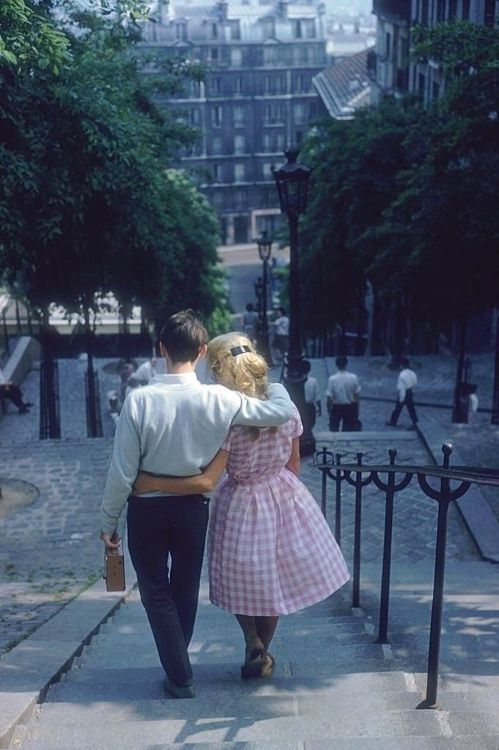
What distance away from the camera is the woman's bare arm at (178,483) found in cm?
401

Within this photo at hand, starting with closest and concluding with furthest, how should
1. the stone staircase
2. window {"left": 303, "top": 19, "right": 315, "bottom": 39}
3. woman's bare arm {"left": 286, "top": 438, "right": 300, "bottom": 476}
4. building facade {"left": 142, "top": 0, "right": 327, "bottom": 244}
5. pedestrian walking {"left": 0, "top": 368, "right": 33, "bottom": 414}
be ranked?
the stone staircase < woman's bare arm {"left": 286, "top": 438, "right": 300, "bottom": 476} < pedestrian walking {"left": 0, "top": 368, "right": 33, "bottom": 414} < building facade {"left": 142, "top": 0, "right": 327, "bottom": 244} < window {"left": 303, "top": 19, "right": 315, "bottom": 39}

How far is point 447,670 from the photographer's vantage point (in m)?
4.38

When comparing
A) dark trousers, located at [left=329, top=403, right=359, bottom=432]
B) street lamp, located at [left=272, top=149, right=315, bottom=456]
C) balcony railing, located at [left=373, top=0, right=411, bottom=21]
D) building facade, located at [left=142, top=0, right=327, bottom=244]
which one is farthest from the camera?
building facade, located at [left=142, top=0, right=327, bottom=244]

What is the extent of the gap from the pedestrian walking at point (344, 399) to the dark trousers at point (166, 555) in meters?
9.96

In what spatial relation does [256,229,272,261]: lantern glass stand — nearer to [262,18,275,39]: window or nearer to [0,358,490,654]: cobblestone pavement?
[0,358,490,654]: cobblestone pavement

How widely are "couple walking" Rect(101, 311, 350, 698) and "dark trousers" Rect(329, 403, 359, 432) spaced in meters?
9.96

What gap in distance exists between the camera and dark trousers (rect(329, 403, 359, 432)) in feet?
47.0

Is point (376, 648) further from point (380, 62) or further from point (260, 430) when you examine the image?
point (380, 62)

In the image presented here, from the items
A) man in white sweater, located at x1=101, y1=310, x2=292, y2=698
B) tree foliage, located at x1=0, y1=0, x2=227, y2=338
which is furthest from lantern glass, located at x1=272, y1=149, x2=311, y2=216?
man in white sweater, located at x1=101, y1=310, x2=292, y2=698

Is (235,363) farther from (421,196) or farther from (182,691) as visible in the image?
(421,196)

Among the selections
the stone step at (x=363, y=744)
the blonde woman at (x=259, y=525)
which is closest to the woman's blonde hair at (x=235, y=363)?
the blonde woman at (x=259, y=525)

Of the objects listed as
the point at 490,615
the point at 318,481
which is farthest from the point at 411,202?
the point at 490,615

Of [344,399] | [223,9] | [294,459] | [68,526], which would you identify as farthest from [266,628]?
[223,9]

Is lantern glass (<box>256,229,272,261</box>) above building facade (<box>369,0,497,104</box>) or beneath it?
beneath
